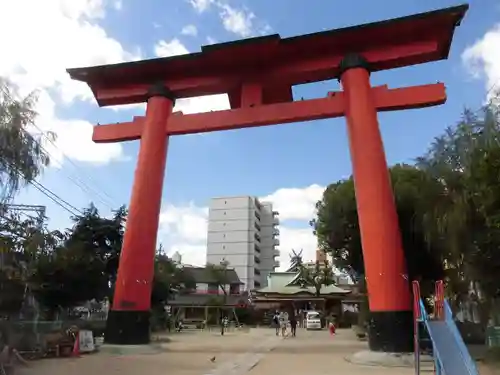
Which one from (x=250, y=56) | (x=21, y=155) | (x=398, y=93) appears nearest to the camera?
(x=21, y=155)

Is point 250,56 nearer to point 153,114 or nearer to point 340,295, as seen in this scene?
point 153,114

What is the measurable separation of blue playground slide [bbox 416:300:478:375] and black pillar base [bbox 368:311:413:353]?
3.31 meters

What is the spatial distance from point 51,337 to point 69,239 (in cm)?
769

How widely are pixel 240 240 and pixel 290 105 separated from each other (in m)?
61.1

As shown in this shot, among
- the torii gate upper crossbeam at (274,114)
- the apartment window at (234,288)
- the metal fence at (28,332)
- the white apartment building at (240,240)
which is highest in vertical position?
the white apartment building at (240,240)

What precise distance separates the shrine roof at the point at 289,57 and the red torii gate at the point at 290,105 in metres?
0.03

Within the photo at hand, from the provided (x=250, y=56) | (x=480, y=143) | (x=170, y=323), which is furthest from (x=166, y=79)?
(x=170, y=323)

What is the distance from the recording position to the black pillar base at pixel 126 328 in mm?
13836

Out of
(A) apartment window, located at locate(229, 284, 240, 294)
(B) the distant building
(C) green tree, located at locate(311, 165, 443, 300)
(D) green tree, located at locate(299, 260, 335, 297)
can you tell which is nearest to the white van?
(D) green tree, located at locate(299, 260, 335, 297)

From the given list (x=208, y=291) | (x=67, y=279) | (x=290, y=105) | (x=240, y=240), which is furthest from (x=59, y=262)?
(x=240, y=240)

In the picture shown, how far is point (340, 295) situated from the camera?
120 feet

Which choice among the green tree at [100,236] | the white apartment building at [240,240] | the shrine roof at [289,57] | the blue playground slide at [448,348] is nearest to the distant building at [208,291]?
the white apartment building at [240,240]

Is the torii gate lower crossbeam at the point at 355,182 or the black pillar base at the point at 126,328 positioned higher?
the torii gate lower crossbeam at the point at 355,182

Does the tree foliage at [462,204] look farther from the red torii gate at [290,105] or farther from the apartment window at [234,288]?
the apartment window at [234,288]
